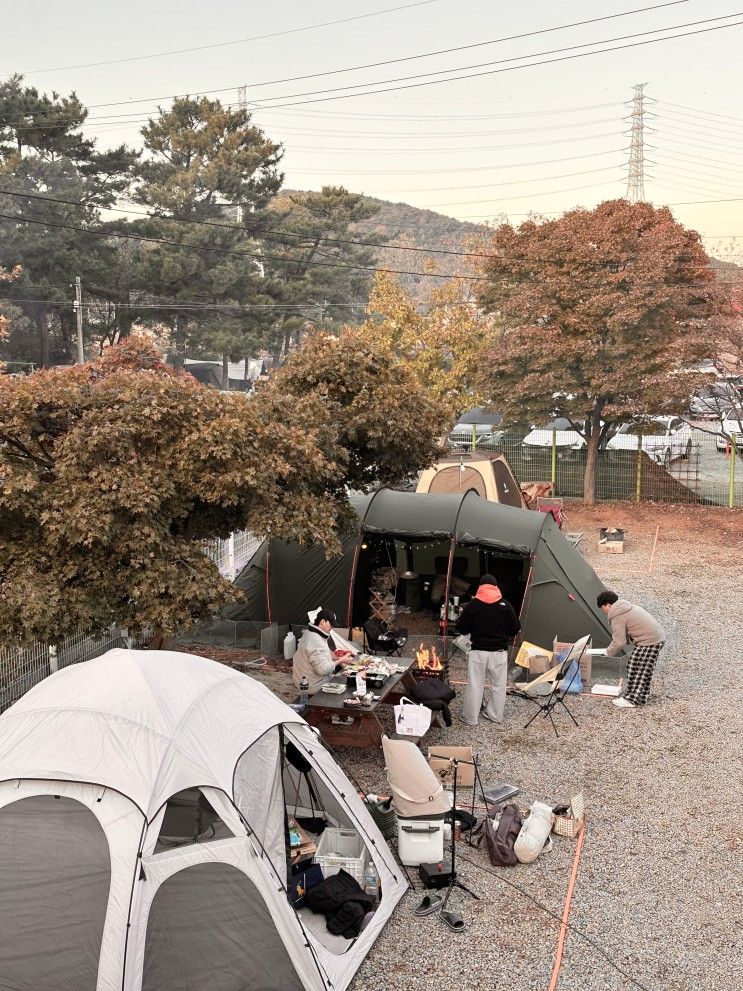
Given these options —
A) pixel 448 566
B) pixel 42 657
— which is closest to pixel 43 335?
pixel 448 566

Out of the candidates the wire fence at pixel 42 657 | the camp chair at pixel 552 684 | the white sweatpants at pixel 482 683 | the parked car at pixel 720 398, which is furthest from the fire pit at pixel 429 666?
the parked car at pixel 720 398

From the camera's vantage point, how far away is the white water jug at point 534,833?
6.77 metres

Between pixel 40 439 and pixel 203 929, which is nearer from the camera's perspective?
pixel 203 929

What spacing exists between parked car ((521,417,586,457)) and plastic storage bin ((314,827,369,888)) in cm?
1834

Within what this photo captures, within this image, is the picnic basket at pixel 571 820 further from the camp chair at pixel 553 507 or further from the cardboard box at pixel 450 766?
the camp chair at pixel 553 507

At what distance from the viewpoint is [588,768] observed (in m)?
8.38

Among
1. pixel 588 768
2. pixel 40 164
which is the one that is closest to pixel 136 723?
pixel 588 768

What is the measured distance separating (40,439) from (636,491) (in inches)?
676

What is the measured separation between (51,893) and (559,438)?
24433 mm

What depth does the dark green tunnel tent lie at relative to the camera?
37.5 ft

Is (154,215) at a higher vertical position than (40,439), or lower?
higher

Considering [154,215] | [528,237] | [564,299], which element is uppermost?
[154,215]

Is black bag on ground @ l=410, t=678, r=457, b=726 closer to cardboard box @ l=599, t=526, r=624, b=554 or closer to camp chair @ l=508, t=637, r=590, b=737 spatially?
camp chair @ l=508, t=637, r=590, b=737

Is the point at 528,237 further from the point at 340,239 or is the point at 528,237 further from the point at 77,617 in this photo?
the point at 340,239
